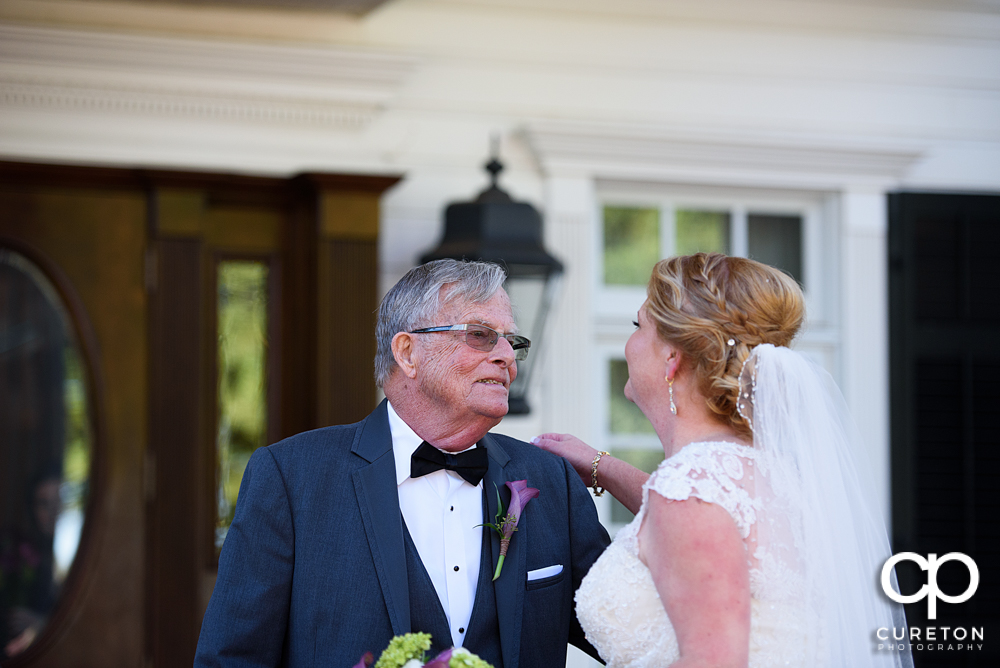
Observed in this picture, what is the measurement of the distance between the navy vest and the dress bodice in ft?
0.76

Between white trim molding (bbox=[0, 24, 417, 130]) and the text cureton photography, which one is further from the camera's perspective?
the text cureton photography

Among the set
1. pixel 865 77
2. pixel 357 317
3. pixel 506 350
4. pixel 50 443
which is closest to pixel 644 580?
pixel 506 350

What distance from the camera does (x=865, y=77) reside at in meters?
4.73

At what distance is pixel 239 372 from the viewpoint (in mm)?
4172

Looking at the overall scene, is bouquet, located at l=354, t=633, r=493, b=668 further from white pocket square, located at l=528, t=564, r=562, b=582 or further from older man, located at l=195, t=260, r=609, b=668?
white pocket square, located at l=528, t=564, r=562, b=582

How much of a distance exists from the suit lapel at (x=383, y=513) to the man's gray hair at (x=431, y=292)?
16cm

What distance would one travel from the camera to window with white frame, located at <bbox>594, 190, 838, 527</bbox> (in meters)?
4.62

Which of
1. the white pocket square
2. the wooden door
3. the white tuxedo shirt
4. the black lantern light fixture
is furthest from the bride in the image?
the wooden door

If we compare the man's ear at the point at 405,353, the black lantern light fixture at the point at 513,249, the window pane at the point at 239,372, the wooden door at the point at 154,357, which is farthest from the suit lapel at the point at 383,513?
the window pane at the point at 239,372

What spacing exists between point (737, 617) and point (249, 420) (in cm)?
283

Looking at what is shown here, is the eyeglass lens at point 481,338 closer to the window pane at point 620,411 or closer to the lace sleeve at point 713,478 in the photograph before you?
the lace sleeve at point 713,478

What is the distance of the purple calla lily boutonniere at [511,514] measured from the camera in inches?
84.3

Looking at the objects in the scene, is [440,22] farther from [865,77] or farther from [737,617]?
[737,617]

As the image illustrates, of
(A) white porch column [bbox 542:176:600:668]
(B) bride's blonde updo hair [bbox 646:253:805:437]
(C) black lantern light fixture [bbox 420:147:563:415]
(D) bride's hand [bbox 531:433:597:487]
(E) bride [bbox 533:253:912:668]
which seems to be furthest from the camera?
(A) white porch column [bbox 542:176:600:668]
